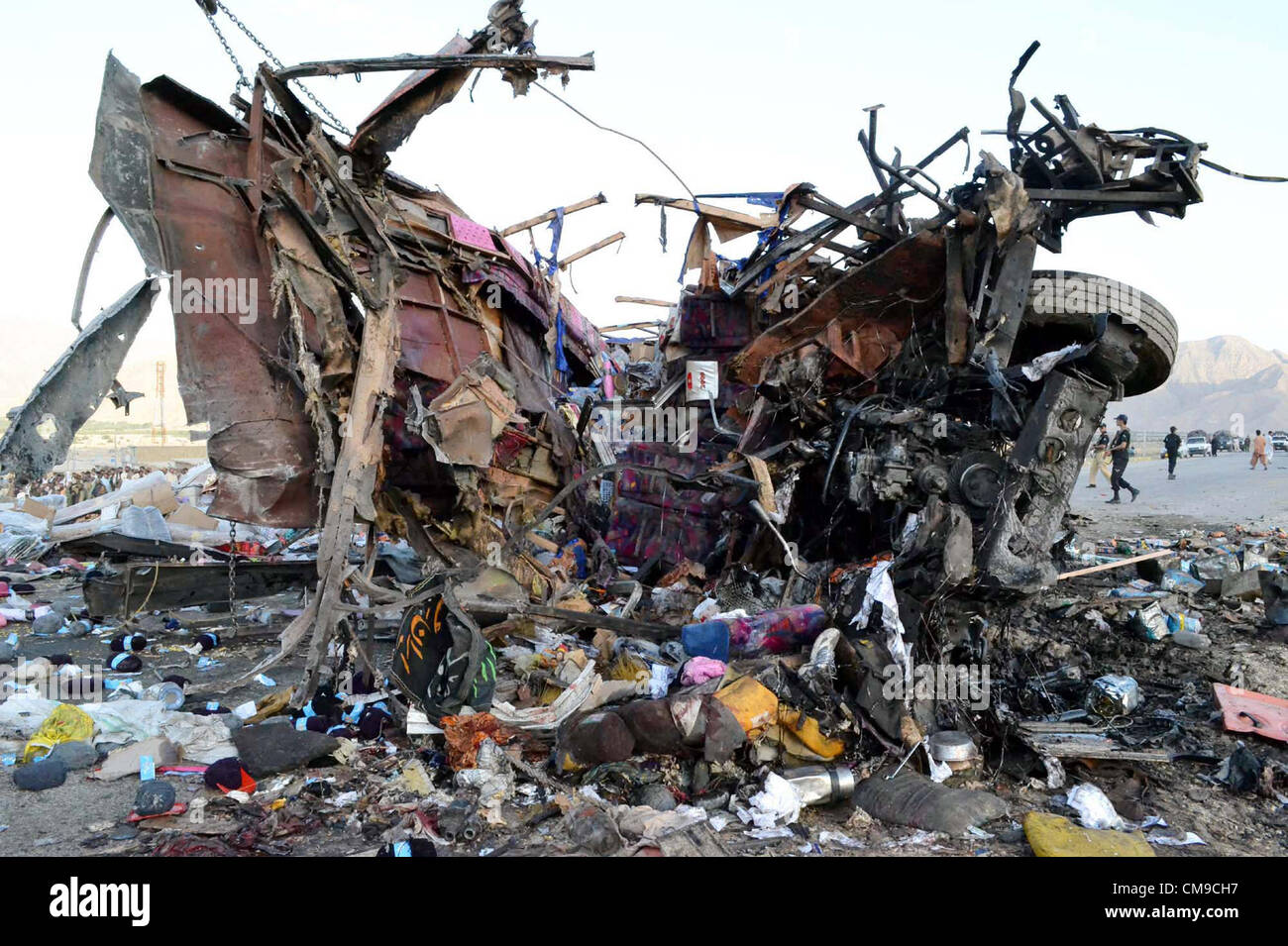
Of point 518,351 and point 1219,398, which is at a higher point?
point 1219,398

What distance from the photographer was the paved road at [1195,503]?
11.6 m

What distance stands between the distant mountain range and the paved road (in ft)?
200

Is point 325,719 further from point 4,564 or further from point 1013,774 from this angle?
point 4,564

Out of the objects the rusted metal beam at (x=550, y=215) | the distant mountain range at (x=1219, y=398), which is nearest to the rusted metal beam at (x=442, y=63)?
the rusted metal beam at (x=550, y=215)

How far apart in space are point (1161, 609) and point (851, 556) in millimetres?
2415

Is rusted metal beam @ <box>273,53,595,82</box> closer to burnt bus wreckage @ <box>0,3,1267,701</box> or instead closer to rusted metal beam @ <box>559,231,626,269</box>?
burnt bus wreckage @ <box>0,3,1267,701</box>

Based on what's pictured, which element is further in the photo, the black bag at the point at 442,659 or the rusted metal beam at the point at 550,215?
the rusted metal beam at the point at 550,215

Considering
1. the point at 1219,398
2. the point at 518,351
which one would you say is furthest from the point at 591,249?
the point at 1219,398

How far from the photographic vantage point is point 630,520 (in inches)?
357

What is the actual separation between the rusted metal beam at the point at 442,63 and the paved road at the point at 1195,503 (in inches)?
399

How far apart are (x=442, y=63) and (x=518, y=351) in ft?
11.5

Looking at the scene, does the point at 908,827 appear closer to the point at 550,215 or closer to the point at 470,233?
the point at 470,233

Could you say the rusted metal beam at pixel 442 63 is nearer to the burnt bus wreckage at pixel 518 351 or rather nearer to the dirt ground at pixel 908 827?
the burnt bus wreckage at pixel 518 351

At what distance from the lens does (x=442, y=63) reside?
4.46 m
